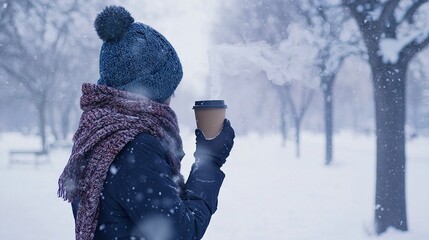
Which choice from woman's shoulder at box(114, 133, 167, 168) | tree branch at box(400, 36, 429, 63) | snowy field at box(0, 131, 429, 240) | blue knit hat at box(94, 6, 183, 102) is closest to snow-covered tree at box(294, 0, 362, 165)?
tree branch at box(400, 36, 429, 63)

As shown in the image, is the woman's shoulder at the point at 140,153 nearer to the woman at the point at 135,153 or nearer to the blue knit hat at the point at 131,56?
the woman at the point at 135,153

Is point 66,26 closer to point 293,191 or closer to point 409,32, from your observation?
point 293,191

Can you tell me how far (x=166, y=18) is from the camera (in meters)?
10.3

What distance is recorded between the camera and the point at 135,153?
1.26 m

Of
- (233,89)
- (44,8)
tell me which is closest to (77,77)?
(233,89)

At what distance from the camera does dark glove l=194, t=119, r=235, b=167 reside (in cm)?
153

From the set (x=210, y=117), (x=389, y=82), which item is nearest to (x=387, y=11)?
(x=389, y=82)

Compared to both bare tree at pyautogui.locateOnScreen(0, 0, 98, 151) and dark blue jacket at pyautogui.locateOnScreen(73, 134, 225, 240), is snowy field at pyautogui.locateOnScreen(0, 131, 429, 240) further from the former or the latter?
dark blue jacket at pyautogui.locateOnScreen(73, 134, 225, 240)

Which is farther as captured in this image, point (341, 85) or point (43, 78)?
point (341, 85)

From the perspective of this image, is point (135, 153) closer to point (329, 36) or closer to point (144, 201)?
point (144, 201)

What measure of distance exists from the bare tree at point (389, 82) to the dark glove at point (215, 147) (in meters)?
4.78

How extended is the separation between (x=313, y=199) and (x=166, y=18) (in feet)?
18.1

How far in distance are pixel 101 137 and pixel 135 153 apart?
0.13 meters

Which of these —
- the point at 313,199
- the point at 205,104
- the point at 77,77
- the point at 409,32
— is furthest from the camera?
the point at 77,77
